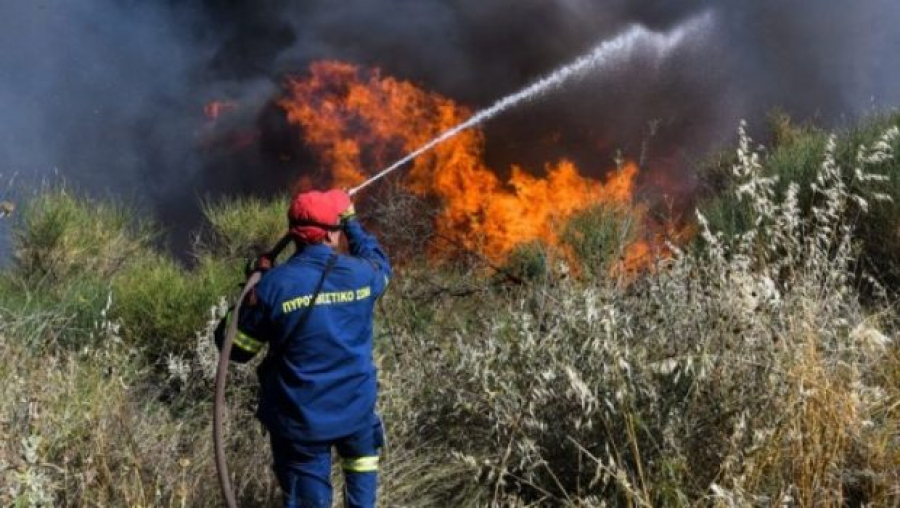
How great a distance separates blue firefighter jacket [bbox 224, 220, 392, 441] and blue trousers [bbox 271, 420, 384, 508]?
0.07 metres

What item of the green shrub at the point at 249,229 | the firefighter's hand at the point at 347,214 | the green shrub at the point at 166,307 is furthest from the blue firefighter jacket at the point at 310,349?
the green shrub at the point at 249,229

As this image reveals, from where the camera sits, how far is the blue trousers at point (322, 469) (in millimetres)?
3471

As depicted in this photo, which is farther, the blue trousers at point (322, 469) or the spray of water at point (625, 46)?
the spray of water at point (625, 46)

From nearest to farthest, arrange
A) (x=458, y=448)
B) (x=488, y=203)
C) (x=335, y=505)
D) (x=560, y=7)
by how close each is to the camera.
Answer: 1. (x=335, y=505)
2. (x=458, y=448)
3. (x=488, y=203)
4. (x=560, y=7)

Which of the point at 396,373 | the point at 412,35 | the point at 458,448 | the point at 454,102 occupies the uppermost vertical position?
the point at 412,35

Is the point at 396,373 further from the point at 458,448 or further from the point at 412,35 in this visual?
the point at 412,35

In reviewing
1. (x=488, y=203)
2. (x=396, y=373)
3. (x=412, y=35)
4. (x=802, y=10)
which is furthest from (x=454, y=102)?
(x=396, y=373)

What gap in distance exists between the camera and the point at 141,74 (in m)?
11.8

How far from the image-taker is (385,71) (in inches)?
479

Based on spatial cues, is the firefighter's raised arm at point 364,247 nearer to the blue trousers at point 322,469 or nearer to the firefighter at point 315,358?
the firefighter at point 315,358

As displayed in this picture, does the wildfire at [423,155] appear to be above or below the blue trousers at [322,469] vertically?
above

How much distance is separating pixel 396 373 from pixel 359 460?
1.19 metres

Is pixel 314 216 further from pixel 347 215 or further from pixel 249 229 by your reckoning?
pixel 249 229

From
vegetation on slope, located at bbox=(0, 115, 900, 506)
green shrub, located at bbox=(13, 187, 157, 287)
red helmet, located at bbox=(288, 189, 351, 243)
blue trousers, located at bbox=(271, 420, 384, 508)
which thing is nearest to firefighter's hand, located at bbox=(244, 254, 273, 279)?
red helmet, located at bbox=(288, 189, 351, 243)
